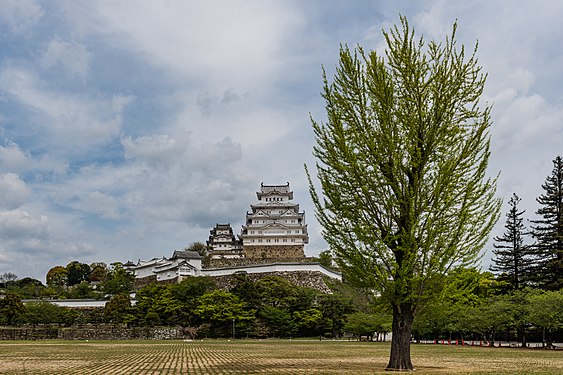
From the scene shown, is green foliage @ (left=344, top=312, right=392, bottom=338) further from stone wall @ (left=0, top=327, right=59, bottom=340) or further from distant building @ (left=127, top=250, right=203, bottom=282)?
stone wall @ (left=0, top=327, right=59, bottom=340)

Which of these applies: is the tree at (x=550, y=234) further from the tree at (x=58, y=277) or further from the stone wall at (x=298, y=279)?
the tree at (x=58, y=277)

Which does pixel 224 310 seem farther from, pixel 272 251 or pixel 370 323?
pixel 272 251

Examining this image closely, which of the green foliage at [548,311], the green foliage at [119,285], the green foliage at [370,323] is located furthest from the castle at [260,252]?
the green foliage at [548,311]

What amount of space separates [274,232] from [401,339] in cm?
7077

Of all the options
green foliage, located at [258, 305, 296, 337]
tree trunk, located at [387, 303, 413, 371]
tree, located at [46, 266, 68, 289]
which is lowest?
green foliage, located at [258, 305, 296, 337]

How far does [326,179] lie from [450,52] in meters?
6.01

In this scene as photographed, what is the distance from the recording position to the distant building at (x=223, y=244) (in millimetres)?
97250

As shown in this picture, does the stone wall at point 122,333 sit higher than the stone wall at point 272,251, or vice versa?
the stone wall at point 272,251

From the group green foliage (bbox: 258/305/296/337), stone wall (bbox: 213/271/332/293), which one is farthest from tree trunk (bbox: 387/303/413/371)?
stone wall (bbox: 213/271/332/293)

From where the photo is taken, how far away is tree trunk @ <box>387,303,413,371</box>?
17.8 metres

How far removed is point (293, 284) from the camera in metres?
66.8

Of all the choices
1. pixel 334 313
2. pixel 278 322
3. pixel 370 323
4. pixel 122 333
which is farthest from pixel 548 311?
pixel 122 333

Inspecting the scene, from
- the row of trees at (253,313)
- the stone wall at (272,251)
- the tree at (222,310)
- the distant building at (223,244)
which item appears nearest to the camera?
the row of trees at (253,313)

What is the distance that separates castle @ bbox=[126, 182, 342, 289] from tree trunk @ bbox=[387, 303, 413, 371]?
5253 centimetres
